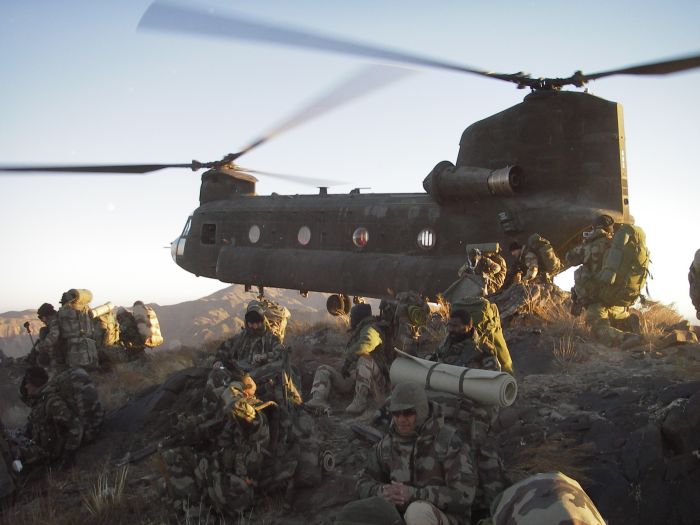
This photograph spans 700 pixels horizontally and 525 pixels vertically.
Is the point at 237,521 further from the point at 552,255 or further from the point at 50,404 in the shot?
the point at 552,255

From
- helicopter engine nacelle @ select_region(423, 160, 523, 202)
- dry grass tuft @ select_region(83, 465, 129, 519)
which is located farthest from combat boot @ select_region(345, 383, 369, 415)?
helicopter engine nacelle @ select_region(423, 160, 523, 202)

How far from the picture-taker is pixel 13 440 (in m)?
6.93

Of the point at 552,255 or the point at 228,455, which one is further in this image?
the point at 552,255

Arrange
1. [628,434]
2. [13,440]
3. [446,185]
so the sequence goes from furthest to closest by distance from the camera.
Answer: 1. [446,185]
2. [13,440]
3. [628,434]

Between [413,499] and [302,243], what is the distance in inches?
410

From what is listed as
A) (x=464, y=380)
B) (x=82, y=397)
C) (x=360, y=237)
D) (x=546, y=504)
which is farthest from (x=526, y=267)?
(x=546, y=504)

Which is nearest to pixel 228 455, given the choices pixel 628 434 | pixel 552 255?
pixel 628 434

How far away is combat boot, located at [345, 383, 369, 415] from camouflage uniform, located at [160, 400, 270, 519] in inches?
85.7

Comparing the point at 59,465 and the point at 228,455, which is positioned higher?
the point at 228,455

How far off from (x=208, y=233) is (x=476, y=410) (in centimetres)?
1268

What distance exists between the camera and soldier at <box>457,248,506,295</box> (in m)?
9.59

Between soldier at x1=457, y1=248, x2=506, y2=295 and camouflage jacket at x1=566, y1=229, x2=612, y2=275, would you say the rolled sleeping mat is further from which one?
camouflage jacket at x1=566, y1=229, x2=612, y2=275

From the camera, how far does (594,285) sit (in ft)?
29.9

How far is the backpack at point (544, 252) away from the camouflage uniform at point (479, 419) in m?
4.62
